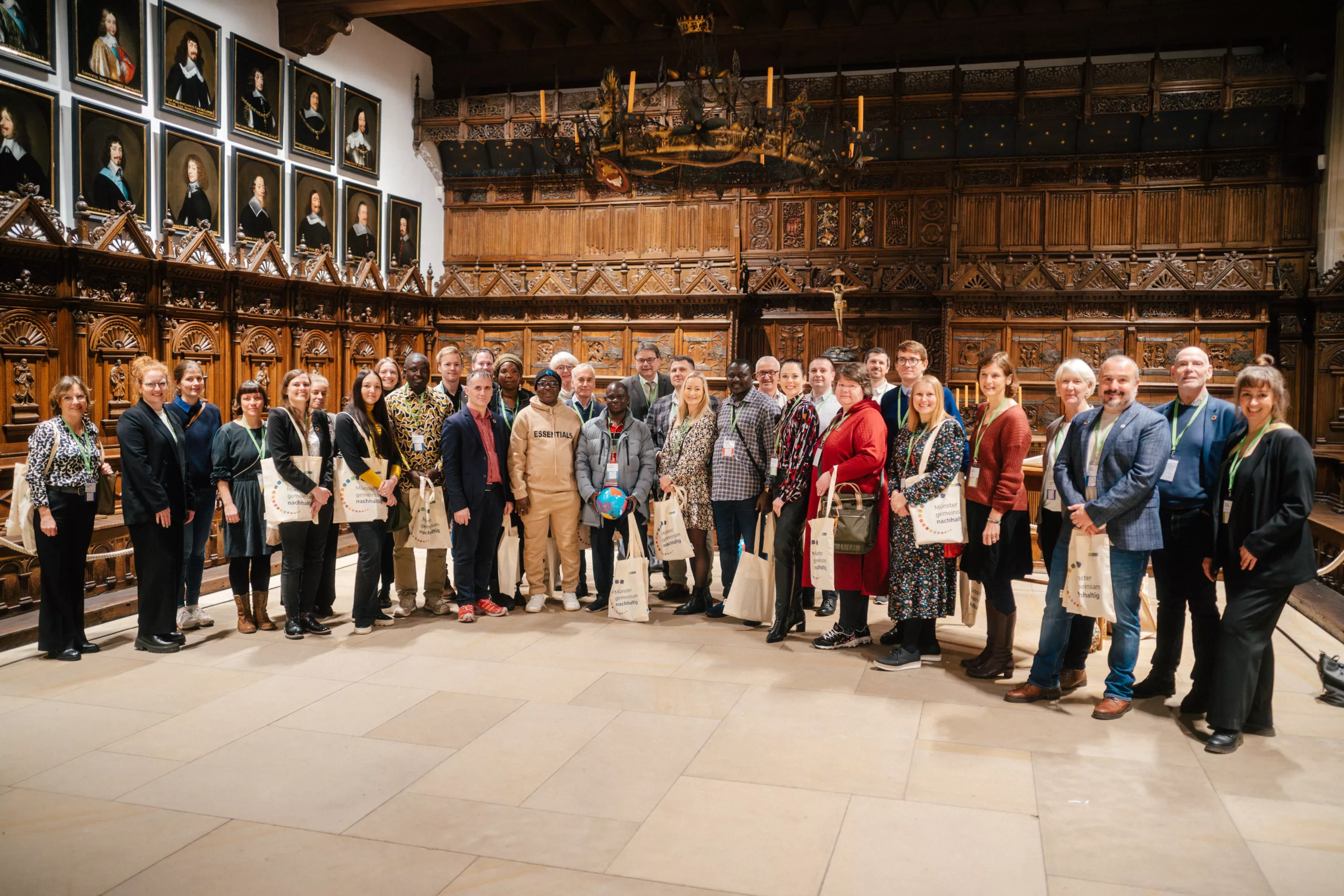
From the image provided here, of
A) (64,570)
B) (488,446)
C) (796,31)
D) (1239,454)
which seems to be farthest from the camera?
(796,31)

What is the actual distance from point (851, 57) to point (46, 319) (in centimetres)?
915

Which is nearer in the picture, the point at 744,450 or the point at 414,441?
the point at 744,450

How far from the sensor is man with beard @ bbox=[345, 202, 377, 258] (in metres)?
11.0

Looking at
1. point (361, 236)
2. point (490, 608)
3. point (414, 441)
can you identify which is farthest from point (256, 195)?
point (490, 608)

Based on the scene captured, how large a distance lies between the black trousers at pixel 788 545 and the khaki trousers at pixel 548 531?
1397mm

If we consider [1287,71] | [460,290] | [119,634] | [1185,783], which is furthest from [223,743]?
[1287,71]

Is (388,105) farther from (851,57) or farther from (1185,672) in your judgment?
(1185,672)

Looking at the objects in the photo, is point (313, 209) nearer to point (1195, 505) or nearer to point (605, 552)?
point (605, 552)

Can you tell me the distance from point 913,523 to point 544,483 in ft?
7.94

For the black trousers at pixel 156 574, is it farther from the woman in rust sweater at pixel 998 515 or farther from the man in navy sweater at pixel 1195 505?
the man in navy sweater at pixel 1195 505

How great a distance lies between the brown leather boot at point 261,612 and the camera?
213 inches

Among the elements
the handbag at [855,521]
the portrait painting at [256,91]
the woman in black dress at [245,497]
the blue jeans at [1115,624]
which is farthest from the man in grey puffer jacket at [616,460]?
the portrait painting at [256,91]

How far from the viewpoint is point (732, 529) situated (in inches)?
227

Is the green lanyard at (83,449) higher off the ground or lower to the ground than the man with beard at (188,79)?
lower
